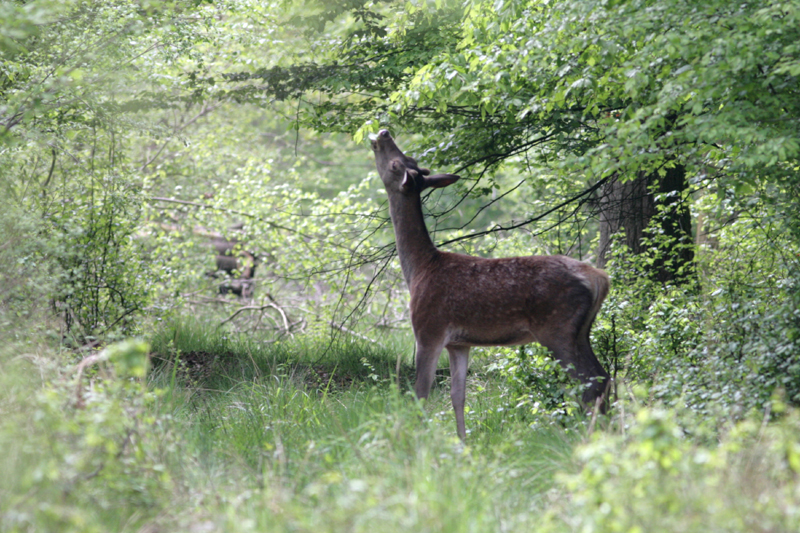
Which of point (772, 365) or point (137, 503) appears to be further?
point (772, 365)

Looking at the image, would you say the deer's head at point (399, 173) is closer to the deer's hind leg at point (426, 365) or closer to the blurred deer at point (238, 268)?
the deer's hind leg at point (426, 365)

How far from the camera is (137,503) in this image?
13.1 feet

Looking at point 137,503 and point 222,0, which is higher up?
point 222,0

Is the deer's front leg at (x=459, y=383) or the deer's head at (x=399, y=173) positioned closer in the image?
the deer's front leg at (x=459, y=383)

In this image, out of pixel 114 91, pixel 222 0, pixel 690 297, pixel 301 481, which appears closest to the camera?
pixel 301 481

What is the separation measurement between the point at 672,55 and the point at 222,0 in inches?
228

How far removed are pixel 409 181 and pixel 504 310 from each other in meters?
1.45

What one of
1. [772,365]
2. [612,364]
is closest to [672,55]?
[772,365]

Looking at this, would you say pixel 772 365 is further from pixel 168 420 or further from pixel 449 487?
pixel 168 420

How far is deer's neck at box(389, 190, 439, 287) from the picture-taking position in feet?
21.4

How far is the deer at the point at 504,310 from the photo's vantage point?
5.76 m

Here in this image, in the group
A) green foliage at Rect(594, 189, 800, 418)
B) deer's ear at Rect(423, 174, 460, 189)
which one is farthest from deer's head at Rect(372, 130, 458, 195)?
green foliage at Rect(594, 189, 800, 418)

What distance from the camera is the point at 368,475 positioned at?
4.12 m

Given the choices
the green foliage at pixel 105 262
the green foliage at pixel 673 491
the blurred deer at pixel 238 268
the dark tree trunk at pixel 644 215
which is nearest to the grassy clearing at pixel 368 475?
the green foliage at pixel 673 491
